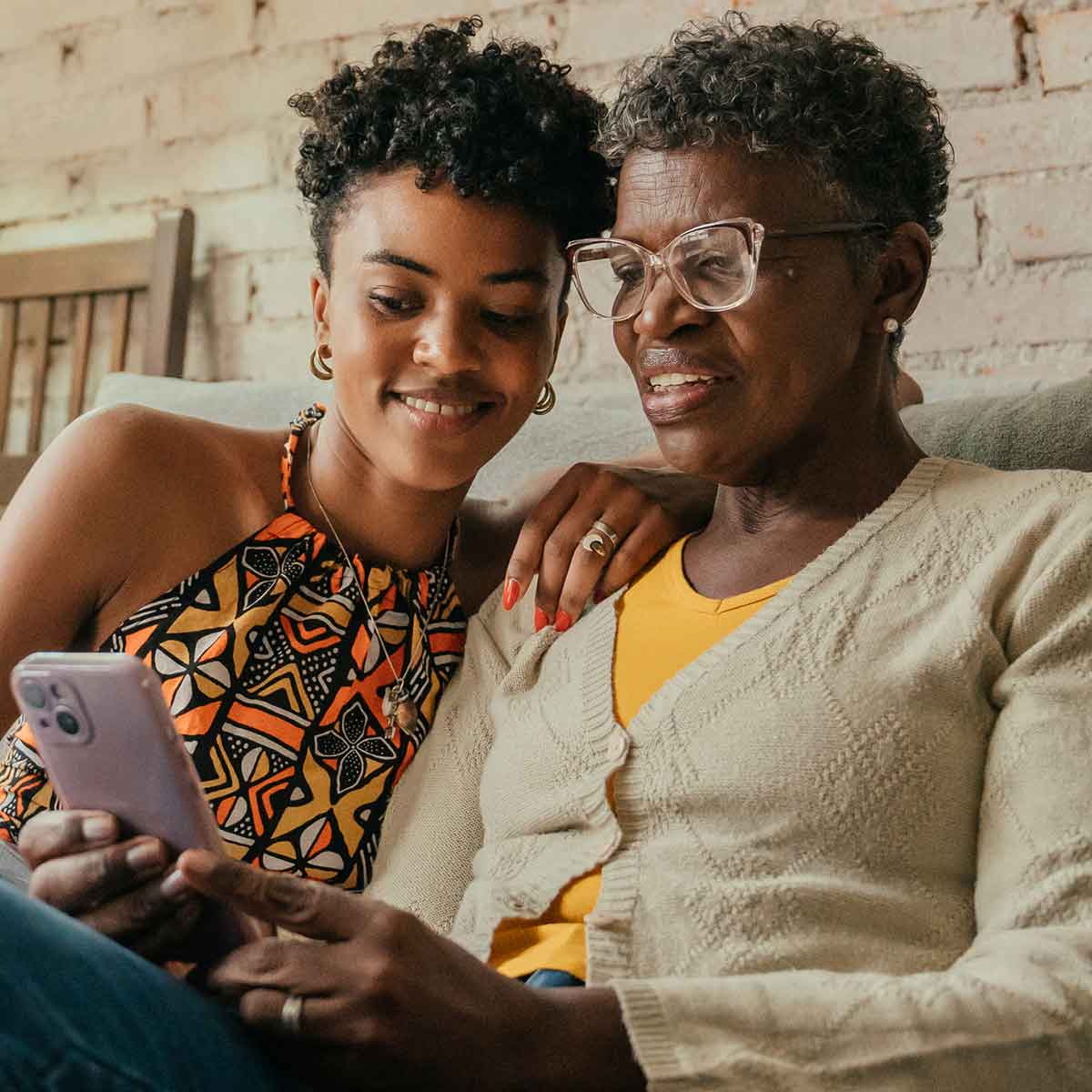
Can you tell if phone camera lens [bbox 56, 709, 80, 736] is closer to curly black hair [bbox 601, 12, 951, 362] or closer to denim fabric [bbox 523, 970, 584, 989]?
denim fabric [bbox 523, 970, 584, 989]

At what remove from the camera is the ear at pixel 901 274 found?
1.18 metres

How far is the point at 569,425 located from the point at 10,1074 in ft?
3.57

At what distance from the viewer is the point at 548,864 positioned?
1090mm

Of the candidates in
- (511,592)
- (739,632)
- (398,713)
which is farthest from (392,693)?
(739,632)

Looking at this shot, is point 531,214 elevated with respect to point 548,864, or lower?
elevated

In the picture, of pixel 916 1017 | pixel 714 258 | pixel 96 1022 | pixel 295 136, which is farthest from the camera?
pixel 295 136

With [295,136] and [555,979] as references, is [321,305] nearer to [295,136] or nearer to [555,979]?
[555,979]

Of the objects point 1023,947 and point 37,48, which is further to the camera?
point 37,48

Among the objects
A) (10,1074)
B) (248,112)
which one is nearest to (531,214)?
(10,1074)

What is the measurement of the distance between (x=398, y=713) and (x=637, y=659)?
263mm

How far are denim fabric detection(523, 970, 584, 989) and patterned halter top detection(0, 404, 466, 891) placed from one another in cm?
30

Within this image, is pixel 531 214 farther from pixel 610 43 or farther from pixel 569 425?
pixel 610 43

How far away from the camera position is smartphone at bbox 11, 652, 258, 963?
0.79 meters

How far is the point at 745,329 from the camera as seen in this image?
111 cm
